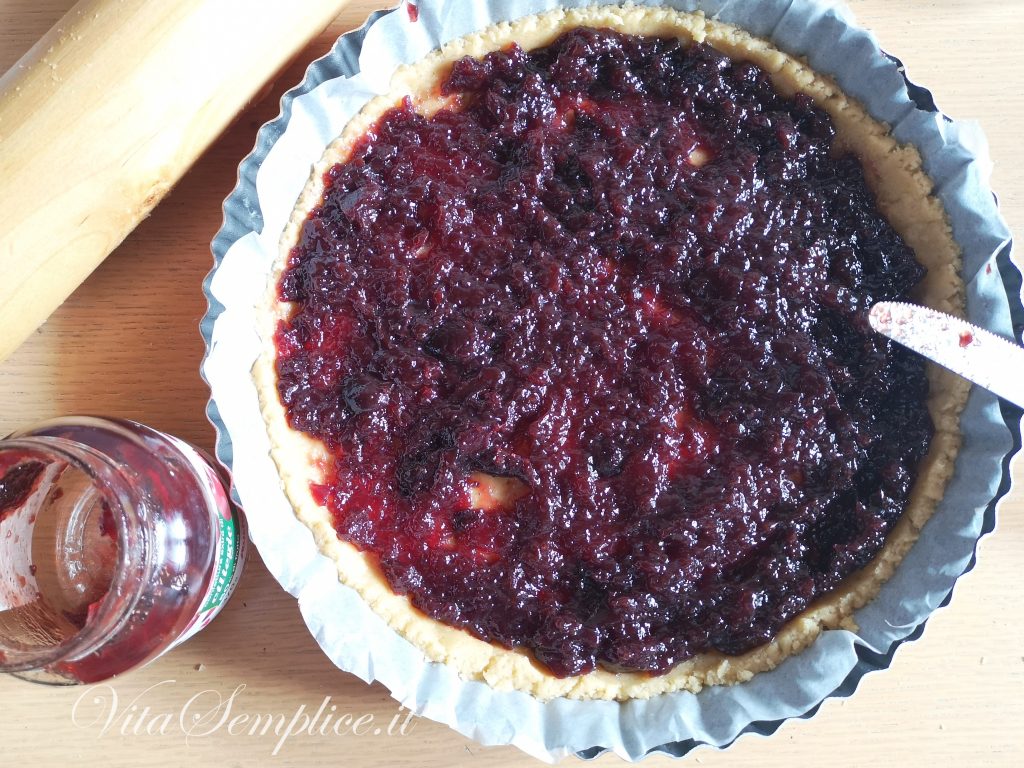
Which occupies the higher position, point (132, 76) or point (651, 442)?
point (132, 76)

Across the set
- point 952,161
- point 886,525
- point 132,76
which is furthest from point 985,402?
point 132,76

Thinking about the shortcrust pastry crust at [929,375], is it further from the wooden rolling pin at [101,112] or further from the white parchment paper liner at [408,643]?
the wooden rolling pin at [101,112]

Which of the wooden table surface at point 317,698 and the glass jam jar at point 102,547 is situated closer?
the glass jam jar at point 102,547

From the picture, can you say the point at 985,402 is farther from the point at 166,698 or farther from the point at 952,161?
the point at 166,698

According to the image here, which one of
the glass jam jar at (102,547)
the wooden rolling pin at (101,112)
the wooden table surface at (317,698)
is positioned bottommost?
the wooden table surface at (317,698)

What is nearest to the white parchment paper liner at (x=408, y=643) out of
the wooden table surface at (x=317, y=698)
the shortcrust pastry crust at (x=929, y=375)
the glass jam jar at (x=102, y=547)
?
the shortcrust pastry crust at (x=929, y=375)

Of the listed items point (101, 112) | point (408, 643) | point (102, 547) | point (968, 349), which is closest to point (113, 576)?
point (102, 547)

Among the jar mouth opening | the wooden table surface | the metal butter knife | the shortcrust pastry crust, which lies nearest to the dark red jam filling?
the shortcrust pastry crust

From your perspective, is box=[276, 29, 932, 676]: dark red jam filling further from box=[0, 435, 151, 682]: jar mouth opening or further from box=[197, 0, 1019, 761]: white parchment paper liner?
box=[0, 435, 151, 682]: jar mouth opening
